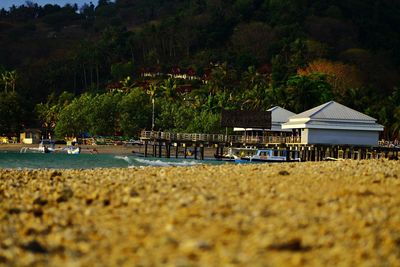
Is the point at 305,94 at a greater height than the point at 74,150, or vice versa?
the point at 305,94

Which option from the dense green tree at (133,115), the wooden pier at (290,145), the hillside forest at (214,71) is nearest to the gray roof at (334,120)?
the wooden pier at (290,145)

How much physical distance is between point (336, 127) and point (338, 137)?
977 mm

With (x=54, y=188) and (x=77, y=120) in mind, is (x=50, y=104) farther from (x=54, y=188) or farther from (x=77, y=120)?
(x=54, y=188)

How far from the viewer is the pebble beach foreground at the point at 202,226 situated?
26.8 feet

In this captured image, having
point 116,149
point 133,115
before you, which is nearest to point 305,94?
point 133,115

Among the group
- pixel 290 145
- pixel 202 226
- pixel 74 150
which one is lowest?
pixel 74 150

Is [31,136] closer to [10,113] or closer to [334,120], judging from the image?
[10,113]

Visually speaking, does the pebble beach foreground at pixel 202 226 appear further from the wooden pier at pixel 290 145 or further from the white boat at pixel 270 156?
the white boat at pixel 270 156

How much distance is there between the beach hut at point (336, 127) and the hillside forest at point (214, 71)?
2309cm

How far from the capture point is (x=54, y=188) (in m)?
15.4

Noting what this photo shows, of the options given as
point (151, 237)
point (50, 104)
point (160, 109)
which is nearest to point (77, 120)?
point (160, 109)

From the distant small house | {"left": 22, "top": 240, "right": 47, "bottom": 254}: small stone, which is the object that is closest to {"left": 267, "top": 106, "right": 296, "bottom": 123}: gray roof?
the distant small house

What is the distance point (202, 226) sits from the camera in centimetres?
980

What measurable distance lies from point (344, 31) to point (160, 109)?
86.7m
